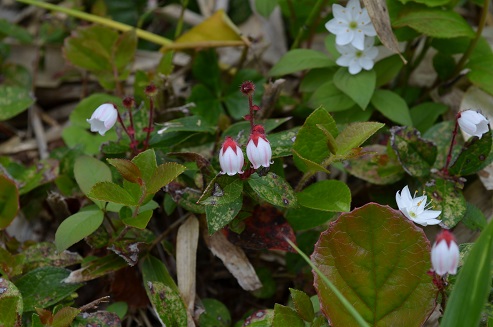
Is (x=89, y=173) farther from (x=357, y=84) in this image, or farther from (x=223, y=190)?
(x=357, y=84)

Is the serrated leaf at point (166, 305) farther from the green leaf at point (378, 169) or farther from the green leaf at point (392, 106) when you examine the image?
the green leaf at point (392, 106)

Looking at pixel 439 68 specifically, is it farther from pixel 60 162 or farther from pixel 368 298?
pixel 60 162

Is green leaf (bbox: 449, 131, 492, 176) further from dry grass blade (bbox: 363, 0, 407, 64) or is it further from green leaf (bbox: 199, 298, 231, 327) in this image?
green leaf (bbox: 199, 298, 231, 327)

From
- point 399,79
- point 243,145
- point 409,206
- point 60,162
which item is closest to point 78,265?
point 60,162

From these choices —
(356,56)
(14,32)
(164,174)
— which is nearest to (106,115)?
(164,174)

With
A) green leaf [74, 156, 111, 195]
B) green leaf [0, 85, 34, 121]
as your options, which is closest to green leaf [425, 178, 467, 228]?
green leaf [74, 156, 111, 195]

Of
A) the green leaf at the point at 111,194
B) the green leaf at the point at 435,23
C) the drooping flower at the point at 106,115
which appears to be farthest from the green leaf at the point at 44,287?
the green leaf at the point at 435,23
